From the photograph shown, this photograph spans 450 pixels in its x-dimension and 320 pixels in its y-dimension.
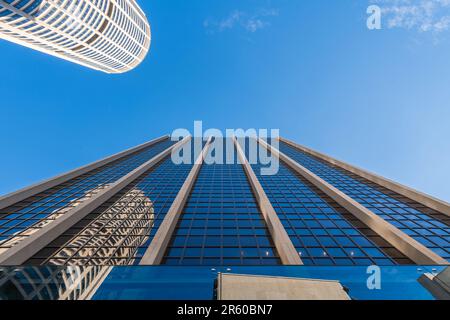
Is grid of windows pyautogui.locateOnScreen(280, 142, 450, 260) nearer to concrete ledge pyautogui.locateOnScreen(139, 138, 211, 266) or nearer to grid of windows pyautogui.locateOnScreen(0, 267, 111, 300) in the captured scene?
concrete ledge pyautogui.locateOnScreen(139, 138, 211, 266)

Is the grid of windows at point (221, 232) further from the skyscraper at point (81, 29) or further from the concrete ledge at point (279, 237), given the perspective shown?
the skyscraper at point (81, 29)

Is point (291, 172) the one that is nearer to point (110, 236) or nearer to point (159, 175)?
point (159, 175)

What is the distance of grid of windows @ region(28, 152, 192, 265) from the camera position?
16.5 m

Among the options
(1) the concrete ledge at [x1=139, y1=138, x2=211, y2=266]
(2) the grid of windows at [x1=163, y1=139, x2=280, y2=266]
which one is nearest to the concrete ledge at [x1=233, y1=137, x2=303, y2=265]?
(2) the grid of windows at [x1=163, y1=139, x2=280, y2=266]

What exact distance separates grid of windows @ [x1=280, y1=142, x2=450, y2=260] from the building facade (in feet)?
0.35

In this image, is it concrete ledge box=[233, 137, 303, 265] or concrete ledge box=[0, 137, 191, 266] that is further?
concrete ledge box=[233, 137, 303, 265]

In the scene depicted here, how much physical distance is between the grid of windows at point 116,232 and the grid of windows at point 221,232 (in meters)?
2.54

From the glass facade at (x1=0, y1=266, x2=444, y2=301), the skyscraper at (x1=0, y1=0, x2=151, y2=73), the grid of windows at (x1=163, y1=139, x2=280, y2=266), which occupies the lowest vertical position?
the grid of windows at (x1=163, y1=139, x2=280, y2=266)

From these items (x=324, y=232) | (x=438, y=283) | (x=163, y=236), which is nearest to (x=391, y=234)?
(x=324, y=232)

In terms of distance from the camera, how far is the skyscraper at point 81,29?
53.3m

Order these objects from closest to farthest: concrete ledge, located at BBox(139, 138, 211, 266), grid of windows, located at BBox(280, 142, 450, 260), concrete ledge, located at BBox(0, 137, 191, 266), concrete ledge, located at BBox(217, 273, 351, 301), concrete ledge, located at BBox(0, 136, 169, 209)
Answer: concrete ledge, located at BBox(217, 273, 351, 301), concrete ledge, located at BBox(0, 137, 191, 266), concrete ledge, located at BBox(139, 138, 211, 266), grid of windows, located at BBox(280, 142, 450, 260), concrete ledge, located at BBox(0, 136, 169, 209)

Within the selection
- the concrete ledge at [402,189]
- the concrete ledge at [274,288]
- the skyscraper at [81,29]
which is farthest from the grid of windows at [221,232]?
the skyscraper at [81,29]

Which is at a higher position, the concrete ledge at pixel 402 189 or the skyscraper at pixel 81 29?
the skyscraper at pixel 81 29
